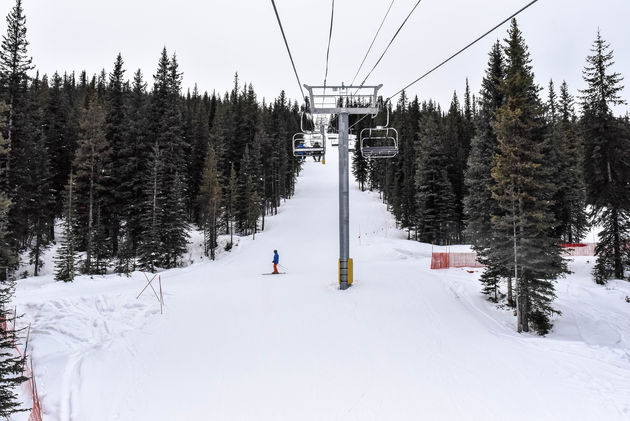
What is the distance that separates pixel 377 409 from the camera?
6590 millimetres

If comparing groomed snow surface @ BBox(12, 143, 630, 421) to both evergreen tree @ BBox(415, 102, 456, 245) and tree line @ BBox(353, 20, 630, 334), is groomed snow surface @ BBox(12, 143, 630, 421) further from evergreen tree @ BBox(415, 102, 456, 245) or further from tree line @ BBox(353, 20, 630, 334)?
evergreen tree @ BBox(415, 102, 456, 245)

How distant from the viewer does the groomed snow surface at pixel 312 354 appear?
6828mm

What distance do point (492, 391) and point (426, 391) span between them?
1545 millimetres

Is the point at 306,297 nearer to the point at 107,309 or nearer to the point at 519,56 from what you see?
the point at 107,309

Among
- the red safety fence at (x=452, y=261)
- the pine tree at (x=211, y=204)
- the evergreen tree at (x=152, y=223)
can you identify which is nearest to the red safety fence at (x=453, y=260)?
the red safety fence at (x=452, y=261)

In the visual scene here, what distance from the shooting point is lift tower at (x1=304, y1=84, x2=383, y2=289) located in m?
15.7

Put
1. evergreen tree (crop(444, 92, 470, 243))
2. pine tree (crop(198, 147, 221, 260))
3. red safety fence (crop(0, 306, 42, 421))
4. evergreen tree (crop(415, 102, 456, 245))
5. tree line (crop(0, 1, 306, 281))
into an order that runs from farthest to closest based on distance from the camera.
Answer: evergreen tree (crop(444, 92, 470, 243))
evergreen tree (crop(415, 102, 456, 245))
pine tree (crop(198, 147, 221, 260))
tree line (crop(0, 1, 306, 281))
red safety fence (crop(0, 306, 42, 421))

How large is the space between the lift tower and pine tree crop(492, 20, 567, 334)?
6060 millimetres

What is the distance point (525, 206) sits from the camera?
1374cm

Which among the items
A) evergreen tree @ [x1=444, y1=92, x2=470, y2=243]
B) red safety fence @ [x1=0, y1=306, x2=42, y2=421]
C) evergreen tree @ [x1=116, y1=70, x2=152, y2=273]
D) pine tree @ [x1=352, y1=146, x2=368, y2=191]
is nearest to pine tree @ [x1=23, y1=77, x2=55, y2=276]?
evergreen tree @ [x1=116, y1=70, x2=152, y2=273]

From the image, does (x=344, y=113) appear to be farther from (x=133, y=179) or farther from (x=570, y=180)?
(x=570, y=180)

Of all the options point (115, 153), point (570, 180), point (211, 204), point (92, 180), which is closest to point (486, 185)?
point (570, 180)

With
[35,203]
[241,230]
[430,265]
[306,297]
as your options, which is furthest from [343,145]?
[241,230]

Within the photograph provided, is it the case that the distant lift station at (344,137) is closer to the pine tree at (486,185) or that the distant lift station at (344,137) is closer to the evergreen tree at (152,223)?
the pine tree at (486,185)
